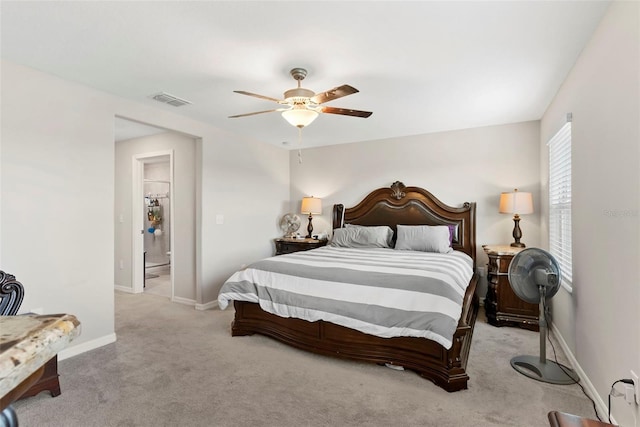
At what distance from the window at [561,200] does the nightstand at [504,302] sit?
1.57 feet

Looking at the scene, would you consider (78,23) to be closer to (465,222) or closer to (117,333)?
(117,333)

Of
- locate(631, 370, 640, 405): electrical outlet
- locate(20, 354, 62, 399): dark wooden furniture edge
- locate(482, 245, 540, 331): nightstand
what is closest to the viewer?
locate(631, 370, 640, 405): electrical outlet

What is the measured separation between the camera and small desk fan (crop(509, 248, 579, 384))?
7.96 feet

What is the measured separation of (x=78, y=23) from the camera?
78.4 inches

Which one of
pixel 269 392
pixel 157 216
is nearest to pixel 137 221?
pixel 157 216

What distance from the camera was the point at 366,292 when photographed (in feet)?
8.30

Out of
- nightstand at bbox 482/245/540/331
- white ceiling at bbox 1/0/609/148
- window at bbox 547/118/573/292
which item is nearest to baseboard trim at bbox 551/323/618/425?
nightstand at bbox 482/245/540/331

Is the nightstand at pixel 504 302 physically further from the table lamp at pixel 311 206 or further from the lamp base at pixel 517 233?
the table lamp at pixel 311 206

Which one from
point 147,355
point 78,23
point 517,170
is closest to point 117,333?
point 147,355

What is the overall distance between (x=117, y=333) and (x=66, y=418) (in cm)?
144

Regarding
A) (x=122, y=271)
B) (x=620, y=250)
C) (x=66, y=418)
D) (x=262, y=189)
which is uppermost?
(x=262, y=189)

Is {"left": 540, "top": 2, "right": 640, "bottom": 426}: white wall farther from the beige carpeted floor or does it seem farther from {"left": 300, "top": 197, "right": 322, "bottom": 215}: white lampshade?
{"left": 300, "top": 197, "right": 322, "bottom": 215}: white lampshade

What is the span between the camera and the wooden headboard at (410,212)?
4.32m

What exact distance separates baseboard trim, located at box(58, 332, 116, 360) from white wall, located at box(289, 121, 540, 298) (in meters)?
3.34
